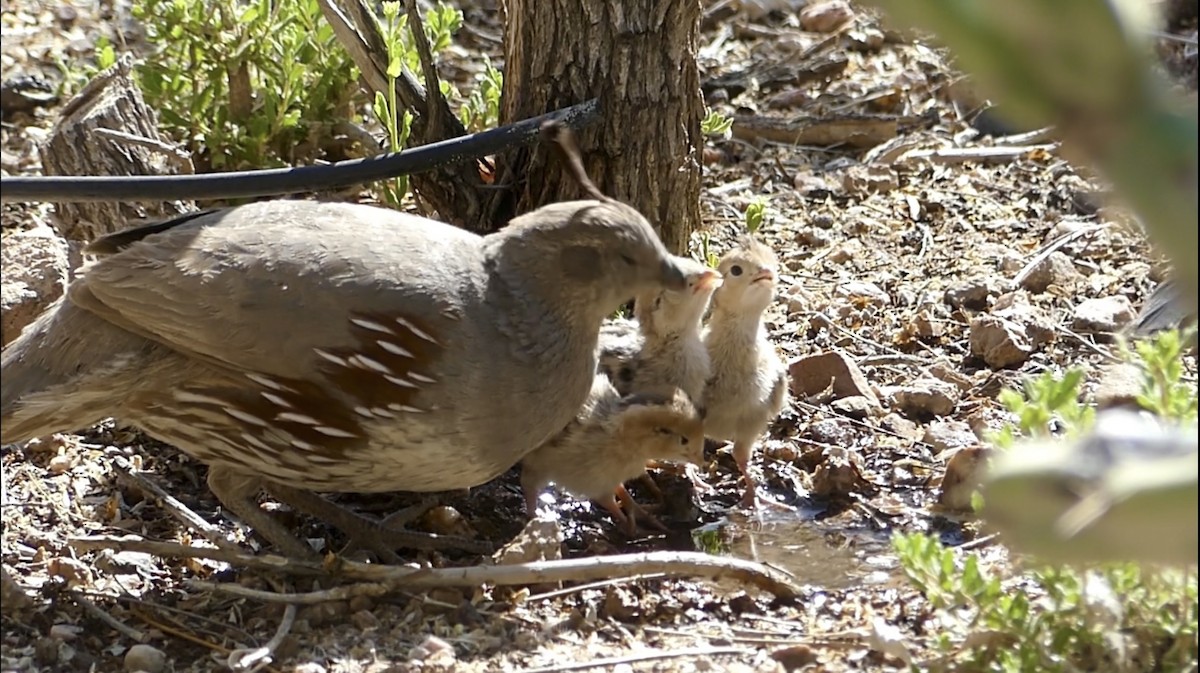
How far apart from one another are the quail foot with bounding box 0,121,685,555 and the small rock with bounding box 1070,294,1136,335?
222 cm

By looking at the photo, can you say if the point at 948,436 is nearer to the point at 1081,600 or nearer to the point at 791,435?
the point at 791,435

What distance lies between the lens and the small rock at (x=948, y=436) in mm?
5336

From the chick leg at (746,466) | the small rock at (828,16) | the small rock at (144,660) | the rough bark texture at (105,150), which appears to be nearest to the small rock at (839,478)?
the chick leg at (746,466)

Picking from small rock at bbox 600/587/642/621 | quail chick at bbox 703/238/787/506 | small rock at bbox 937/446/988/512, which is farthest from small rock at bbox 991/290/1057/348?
small rock at bbox 600/587/642/621

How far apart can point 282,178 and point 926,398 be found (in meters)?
2.51

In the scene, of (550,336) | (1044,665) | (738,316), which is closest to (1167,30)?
(738,316)

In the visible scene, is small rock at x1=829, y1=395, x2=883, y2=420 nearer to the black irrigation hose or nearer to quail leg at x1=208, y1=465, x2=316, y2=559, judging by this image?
the black irrigation hose

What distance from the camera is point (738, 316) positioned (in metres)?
5.27

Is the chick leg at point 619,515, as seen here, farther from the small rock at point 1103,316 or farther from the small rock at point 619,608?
the small rock at point 1103,316

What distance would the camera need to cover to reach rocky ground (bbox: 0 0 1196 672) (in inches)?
166

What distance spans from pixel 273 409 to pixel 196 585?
0.62 meters

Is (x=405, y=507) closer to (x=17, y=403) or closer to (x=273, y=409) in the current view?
(x=273, y=409)

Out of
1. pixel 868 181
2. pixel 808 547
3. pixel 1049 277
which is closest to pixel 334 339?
pixel 808 547

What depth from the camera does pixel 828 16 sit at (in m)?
8.77
